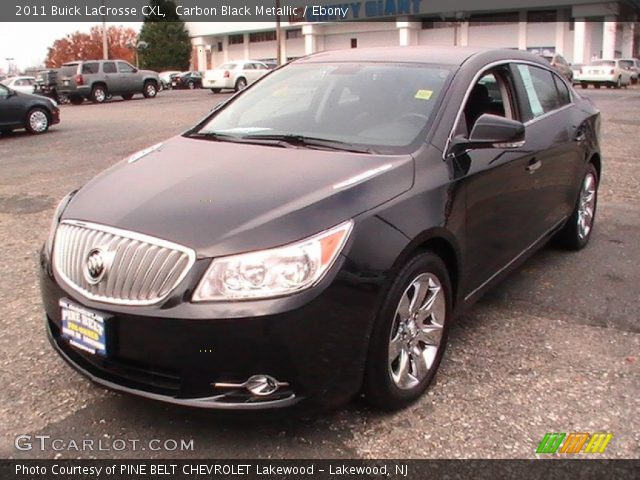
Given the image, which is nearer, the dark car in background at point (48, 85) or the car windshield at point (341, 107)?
the car windshield at point (341, 107)

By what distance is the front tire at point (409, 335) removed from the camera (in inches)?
110

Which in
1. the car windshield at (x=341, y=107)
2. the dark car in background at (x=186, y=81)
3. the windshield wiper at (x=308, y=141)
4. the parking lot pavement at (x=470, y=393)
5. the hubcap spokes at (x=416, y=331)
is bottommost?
the parking lot pavement at (x=470, y=393)

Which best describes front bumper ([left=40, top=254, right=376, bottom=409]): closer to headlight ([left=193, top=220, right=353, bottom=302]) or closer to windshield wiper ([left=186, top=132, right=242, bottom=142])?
headlight ([left=193, top=220, right=353, bottom=302])

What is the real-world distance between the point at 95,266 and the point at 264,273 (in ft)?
2.39

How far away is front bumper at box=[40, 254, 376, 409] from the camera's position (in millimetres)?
2449

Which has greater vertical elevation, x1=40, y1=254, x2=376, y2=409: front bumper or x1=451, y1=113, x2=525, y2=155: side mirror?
x1=451, y1=113, x2=525, y2=155: side mirror

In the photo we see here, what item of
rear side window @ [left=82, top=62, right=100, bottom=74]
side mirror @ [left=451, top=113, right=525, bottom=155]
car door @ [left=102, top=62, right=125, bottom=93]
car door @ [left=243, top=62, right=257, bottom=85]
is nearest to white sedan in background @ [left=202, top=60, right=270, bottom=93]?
car door @ [left=243, top=62, right=257, bottom=85]

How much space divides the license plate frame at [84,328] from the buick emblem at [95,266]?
0.42 feet

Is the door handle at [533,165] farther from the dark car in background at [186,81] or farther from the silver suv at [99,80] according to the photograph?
the dark car in background at [186,81]

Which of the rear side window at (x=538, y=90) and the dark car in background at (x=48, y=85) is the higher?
the dark car in background at (x=48, y=85)

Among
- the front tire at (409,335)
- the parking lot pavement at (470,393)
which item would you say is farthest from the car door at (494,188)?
the parking lot pavement at (470,393)

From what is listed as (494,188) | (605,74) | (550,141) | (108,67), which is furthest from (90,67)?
(494,188)

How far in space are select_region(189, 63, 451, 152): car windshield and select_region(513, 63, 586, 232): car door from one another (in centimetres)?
89

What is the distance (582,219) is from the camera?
5504mm
